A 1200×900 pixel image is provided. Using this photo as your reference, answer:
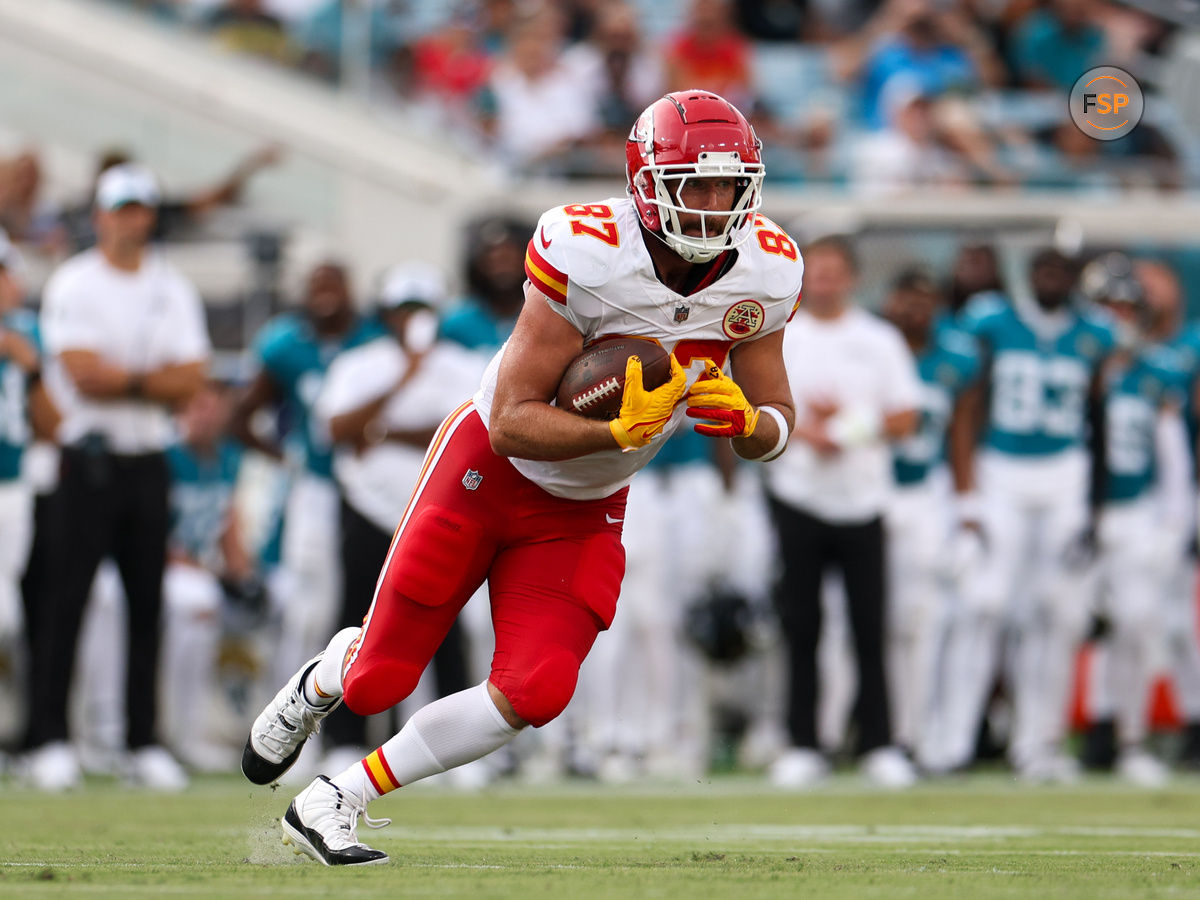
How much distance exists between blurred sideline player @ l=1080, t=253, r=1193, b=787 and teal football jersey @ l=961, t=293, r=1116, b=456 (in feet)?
0.92

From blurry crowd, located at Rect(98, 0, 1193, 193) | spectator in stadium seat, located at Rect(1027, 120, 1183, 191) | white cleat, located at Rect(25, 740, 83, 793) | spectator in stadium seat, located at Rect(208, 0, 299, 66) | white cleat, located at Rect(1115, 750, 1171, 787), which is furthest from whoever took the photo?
spectator in stadium seat, located at Rect(208, 0, 299, 66)

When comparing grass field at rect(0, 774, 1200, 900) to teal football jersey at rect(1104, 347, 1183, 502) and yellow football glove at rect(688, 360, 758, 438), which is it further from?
teal football jersey at rect(1104, 347, 1183, 502)

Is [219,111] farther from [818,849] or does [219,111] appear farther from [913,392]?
[818,849]

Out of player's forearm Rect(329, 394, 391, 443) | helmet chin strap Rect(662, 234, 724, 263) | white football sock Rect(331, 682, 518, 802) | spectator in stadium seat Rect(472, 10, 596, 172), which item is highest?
spectator in stadium seat Rect(472, 10, 596, 172)

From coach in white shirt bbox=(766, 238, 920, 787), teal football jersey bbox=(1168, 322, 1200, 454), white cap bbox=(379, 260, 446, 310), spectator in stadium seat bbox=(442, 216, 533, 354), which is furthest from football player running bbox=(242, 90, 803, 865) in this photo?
teal football jersey bbox=(1168, 322, 1200, 454)

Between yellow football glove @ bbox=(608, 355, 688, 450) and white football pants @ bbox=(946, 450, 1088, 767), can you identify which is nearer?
yellow football glove @ bbox=(608, 355, 688, 450)

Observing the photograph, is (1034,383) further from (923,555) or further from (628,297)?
(628,297)

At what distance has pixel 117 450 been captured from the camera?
7535 mm

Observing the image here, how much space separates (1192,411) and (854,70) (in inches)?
197

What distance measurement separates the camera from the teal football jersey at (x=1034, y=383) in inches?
332

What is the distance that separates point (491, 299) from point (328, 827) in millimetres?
4290

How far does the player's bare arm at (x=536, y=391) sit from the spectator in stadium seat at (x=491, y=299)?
361 cm

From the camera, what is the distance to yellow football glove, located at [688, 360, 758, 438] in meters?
4.50

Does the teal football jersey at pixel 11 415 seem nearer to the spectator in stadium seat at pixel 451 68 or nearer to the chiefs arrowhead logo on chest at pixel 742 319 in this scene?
the chiefs arrowhead logo on chest at pixel 742 319
